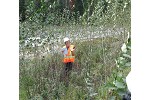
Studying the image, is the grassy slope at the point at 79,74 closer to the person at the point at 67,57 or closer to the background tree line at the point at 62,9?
the person at the point at 67,57

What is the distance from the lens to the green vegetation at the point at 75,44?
2.89 metres

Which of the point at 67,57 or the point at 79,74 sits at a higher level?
the point at 67,57

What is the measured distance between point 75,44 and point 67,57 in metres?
0.12

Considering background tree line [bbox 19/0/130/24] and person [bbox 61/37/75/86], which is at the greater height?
background tree line [bbox 19/0/130/24]

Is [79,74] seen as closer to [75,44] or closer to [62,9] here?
[75,44]

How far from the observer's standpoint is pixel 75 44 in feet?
9.58

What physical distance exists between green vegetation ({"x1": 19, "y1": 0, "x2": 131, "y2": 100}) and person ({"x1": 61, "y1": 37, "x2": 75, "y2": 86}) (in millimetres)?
37

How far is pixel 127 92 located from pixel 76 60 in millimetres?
486

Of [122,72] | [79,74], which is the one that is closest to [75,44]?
[79,74]

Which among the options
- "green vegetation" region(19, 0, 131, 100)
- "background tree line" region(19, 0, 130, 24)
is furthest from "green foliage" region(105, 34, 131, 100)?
"background tree line" region(19, 0, 130, 24)

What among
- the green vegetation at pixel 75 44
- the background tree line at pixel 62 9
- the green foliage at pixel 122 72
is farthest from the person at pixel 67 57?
the green foliage at pixel 122 72

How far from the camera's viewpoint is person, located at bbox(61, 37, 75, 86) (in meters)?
2.86

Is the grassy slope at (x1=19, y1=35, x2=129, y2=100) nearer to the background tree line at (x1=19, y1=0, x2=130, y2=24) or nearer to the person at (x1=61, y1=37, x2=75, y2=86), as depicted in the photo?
the person at (x1=61, y1=37, x2=75, y2=86)

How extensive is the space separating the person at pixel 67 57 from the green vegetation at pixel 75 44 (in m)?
0.04
